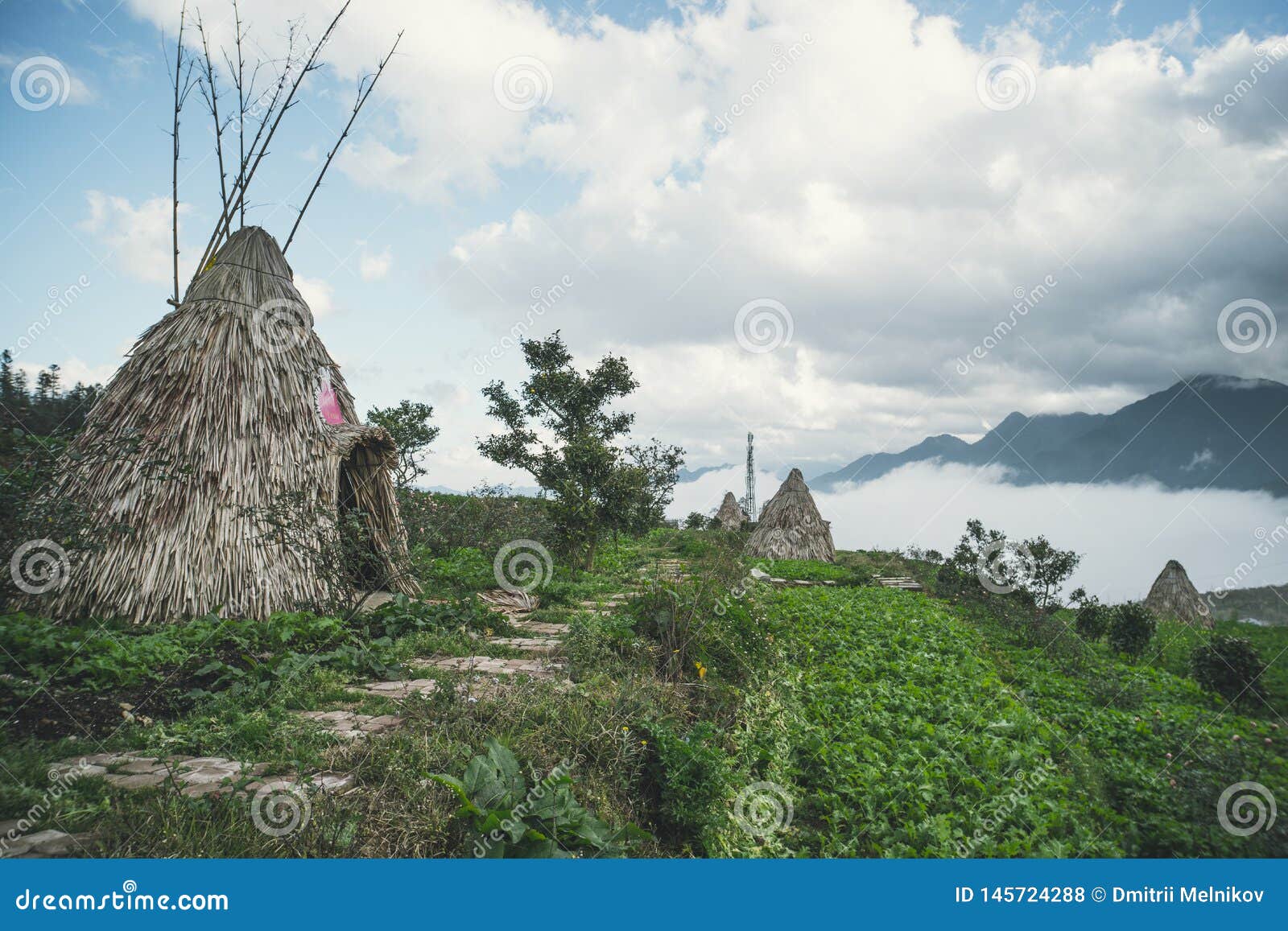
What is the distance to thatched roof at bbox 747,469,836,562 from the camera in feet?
62.7

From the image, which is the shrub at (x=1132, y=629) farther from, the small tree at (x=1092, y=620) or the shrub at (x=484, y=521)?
the shrub at (x=484, y=521)

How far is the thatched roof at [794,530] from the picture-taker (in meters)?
19.1

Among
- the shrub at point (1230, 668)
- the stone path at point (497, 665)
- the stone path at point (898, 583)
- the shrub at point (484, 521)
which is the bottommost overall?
the shrub at point (1230, 668)

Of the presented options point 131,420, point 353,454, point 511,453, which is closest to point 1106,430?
point 353,454

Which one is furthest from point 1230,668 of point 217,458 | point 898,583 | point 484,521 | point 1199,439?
point 484,521

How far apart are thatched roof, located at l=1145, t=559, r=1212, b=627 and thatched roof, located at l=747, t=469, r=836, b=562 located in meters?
8.04

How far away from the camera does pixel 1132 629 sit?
888 cm

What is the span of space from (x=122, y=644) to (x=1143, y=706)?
355 inches

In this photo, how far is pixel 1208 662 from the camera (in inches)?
251

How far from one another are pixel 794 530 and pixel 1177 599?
936 cm

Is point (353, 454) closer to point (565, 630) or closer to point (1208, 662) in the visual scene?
point (565, 630)

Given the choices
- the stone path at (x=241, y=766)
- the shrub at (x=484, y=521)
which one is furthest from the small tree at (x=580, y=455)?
the stone path at (x=241, y=766)

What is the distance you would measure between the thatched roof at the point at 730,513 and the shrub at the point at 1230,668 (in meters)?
19.8

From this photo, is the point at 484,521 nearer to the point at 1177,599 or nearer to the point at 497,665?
the point at 497,665
